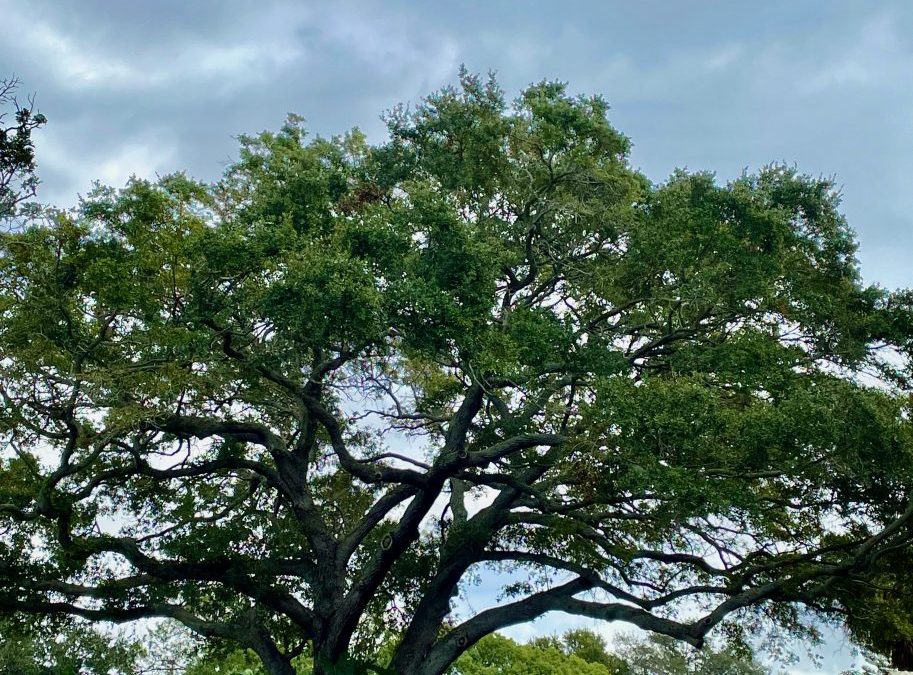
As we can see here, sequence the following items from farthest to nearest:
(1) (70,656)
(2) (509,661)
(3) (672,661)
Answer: (3) (672,661) → (2) (509,661) → (1) (70,656)

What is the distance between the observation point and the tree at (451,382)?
1020cm

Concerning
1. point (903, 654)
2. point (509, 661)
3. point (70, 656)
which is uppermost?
point (70, 656)

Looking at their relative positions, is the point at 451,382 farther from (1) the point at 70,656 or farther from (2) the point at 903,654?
(1) the point at 70,656

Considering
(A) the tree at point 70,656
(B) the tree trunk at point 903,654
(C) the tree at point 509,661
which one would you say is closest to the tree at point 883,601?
(B) the tree trunk at point 903,654

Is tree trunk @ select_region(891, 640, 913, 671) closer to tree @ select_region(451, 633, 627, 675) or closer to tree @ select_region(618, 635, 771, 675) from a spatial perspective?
tree @ select_region(451, 633, 627, 675)

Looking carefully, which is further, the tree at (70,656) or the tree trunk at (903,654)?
the tree at (70,656)

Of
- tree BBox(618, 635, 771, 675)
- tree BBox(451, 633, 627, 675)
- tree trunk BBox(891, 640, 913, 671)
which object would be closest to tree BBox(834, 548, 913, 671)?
tree trunk BBox(891, 640, 913, 671)

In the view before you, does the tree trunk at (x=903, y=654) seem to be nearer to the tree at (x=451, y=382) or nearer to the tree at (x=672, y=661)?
the tree at (x=451, y=382)

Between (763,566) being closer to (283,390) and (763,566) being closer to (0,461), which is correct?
(283,390)

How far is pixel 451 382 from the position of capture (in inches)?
648

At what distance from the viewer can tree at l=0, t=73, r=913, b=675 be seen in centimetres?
1020

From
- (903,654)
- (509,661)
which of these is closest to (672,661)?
(509,661)

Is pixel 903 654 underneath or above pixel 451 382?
underneath

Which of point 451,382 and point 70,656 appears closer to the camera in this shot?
point 451,382
